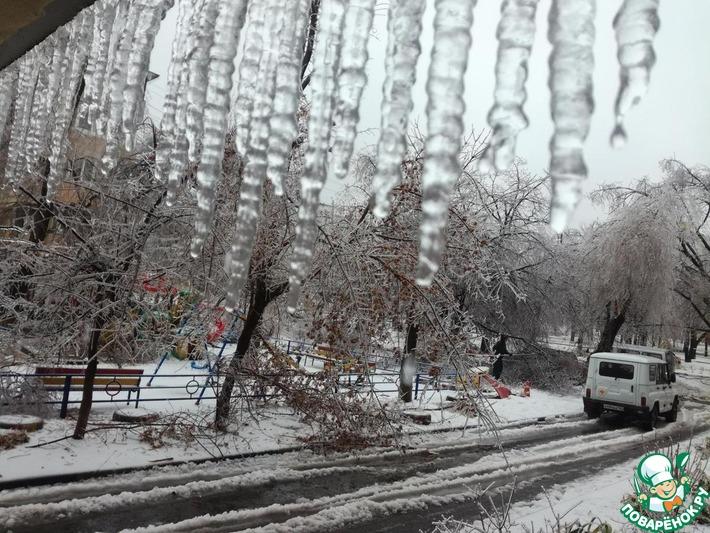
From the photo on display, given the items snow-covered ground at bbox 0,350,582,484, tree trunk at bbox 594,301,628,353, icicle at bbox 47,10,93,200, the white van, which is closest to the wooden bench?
snow-covered ground at bbox 0,350,582,484

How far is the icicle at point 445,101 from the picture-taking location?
1.25m

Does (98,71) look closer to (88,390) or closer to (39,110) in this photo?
(39,110)

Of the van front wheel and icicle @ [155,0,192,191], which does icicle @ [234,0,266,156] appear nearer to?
icicle @ [155,0,192,191]

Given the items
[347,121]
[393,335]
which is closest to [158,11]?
[347,121]

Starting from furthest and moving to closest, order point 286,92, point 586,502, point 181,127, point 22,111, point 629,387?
1. point 629,387
2. point 586,502
3. point 22,111
4. point 181,127
5. point 286,92

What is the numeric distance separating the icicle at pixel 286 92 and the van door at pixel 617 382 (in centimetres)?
1615

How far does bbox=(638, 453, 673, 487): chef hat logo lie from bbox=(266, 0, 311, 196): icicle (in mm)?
6171

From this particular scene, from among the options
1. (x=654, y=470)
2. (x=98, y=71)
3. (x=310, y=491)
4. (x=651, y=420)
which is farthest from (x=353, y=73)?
(x=651, y=420)

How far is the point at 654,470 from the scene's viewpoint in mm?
6023

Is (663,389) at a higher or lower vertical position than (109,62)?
lower

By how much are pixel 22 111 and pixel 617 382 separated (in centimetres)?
1644

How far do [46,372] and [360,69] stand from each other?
38.8 ft

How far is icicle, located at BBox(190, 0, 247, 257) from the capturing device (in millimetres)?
1855

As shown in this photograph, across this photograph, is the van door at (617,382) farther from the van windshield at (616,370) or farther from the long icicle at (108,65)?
the long icicle at (108,65)
